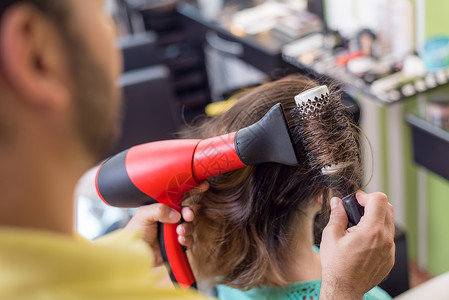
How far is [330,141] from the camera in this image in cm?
72

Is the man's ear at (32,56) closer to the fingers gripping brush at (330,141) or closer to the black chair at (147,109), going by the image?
the fingers gripping brush at (330,141)

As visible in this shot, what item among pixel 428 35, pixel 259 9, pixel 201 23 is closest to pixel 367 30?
pixel 428 35

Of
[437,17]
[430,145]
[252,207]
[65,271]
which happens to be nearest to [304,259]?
[252,207]

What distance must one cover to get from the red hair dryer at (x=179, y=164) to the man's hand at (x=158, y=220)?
1 centimetres

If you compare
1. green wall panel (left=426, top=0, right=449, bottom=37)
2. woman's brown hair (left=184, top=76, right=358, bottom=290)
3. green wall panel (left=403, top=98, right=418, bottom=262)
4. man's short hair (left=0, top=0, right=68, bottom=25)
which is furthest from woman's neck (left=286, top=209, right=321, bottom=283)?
green wall panel (left=426, top=0, right=449, bottom=37)

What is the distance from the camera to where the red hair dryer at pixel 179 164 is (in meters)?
0.70

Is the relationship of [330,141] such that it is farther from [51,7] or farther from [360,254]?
[51,7]

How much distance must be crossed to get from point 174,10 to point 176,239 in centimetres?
241

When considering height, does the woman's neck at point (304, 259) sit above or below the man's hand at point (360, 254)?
→ below

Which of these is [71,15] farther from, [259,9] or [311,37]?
[259,9]

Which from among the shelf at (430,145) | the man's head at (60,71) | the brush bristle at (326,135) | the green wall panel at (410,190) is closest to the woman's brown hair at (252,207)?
the brush bristle at (326,135)

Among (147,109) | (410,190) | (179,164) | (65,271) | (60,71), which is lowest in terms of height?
(410,190)

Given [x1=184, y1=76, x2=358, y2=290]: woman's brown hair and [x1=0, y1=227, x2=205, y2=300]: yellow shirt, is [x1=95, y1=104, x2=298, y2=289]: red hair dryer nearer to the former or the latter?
[x1=184, y1=76, x2=358, y2=290]: woman's brown hair

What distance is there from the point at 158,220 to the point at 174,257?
0.07 meters
